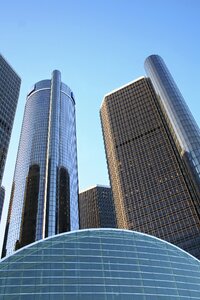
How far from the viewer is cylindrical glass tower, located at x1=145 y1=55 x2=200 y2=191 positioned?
142m

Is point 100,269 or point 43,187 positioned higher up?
point 43,187

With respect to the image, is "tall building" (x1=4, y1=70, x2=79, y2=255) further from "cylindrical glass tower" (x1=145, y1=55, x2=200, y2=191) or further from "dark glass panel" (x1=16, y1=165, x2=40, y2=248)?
"cylindrical glass tower" (x1=145, y1=55, x2=200, y2=191)

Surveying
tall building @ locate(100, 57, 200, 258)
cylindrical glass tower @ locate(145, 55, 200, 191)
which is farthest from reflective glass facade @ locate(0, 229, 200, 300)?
cylindrical glass tower @ locate(145, 55, 200, 191)

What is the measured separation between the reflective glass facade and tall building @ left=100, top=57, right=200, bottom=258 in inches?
2667

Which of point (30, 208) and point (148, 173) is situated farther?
point (148, 173)

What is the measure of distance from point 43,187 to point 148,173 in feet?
170

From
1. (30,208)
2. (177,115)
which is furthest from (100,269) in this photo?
(177,115)

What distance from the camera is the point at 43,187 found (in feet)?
536

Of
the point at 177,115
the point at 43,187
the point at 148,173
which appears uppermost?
the point at 177,115

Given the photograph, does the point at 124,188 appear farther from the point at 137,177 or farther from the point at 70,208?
the point at 70,208

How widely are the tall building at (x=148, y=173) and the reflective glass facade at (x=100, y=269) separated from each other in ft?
222

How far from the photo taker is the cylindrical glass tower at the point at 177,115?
5581 inches

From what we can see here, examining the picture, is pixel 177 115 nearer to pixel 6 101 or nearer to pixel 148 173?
pixel 148 173

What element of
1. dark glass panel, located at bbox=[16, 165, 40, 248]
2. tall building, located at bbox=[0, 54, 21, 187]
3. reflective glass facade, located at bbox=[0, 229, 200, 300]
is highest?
tall building, located at bbox=[0, 54, 21, 187]
